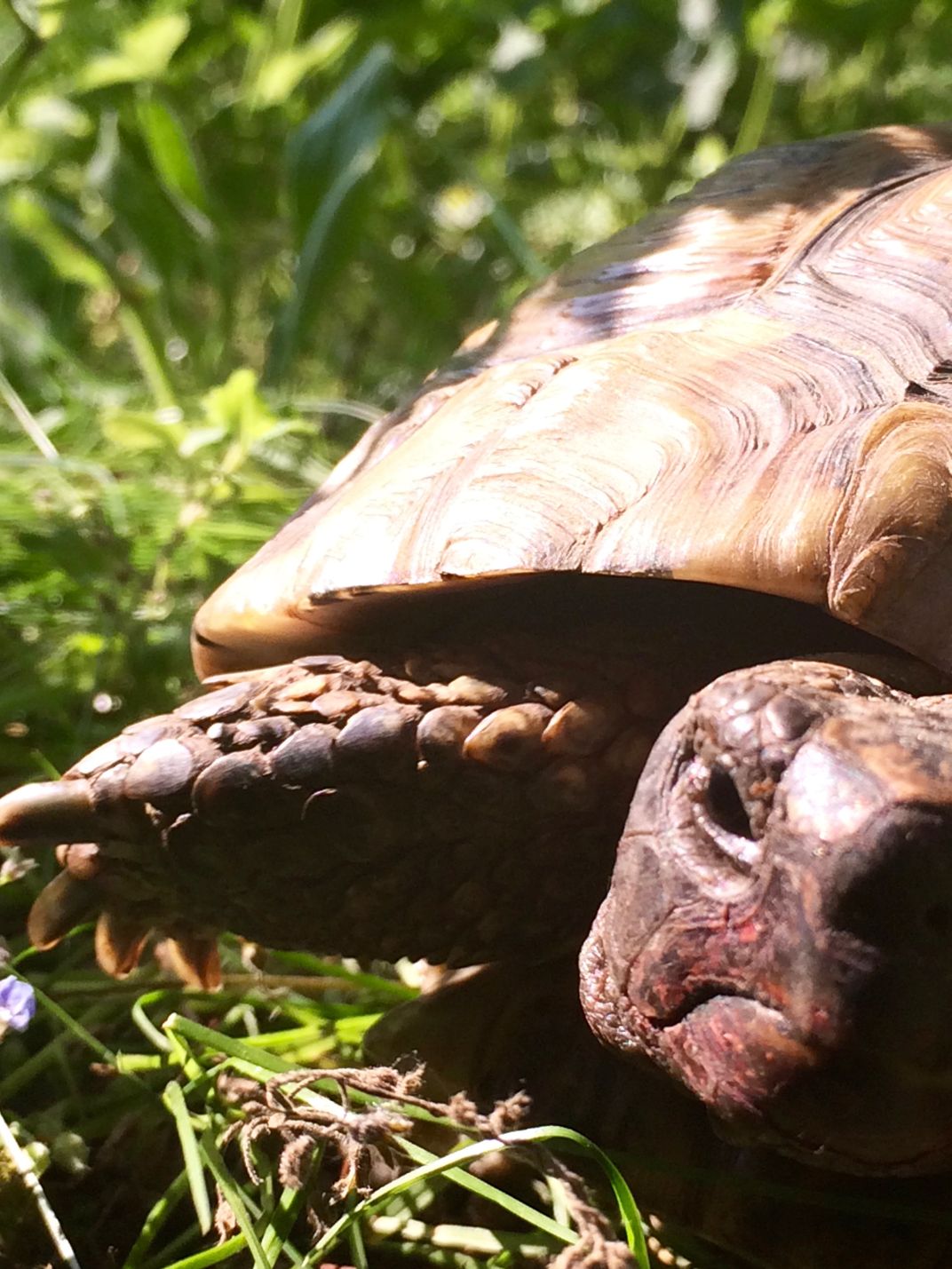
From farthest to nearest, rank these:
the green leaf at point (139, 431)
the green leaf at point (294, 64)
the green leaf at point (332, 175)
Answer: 1. the green leaf at point (294, 64)
2. the green leaf at point (332, 175)
3. the green leaf at point (139, 431)

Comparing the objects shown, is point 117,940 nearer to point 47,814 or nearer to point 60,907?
point 60,907

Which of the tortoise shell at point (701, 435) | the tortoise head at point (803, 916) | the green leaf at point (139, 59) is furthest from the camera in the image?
the green leaf at point (139, 59)

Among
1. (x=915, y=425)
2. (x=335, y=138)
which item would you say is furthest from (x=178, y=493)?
(x=915, y=425)

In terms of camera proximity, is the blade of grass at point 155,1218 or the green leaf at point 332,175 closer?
the blade of grass at point 155,1218

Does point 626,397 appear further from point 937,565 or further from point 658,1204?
point 658,1204

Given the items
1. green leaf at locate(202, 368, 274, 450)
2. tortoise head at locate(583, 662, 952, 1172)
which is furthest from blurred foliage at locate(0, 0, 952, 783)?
tortoise head at locate(583, 662, 952, 1172)

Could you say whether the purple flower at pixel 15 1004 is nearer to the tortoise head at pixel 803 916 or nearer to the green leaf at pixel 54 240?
the tortoise head at pixel 803 916

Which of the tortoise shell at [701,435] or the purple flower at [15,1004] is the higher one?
the tortoise shell at [701,435]

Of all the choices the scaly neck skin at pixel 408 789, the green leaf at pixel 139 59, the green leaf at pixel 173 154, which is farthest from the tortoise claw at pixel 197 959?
the green leaf at pixel 139 59

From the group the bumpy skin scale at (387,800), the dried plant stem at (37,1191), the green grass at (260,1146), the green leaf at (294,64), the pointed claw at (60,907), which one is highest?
the green leaf at (294,64)
